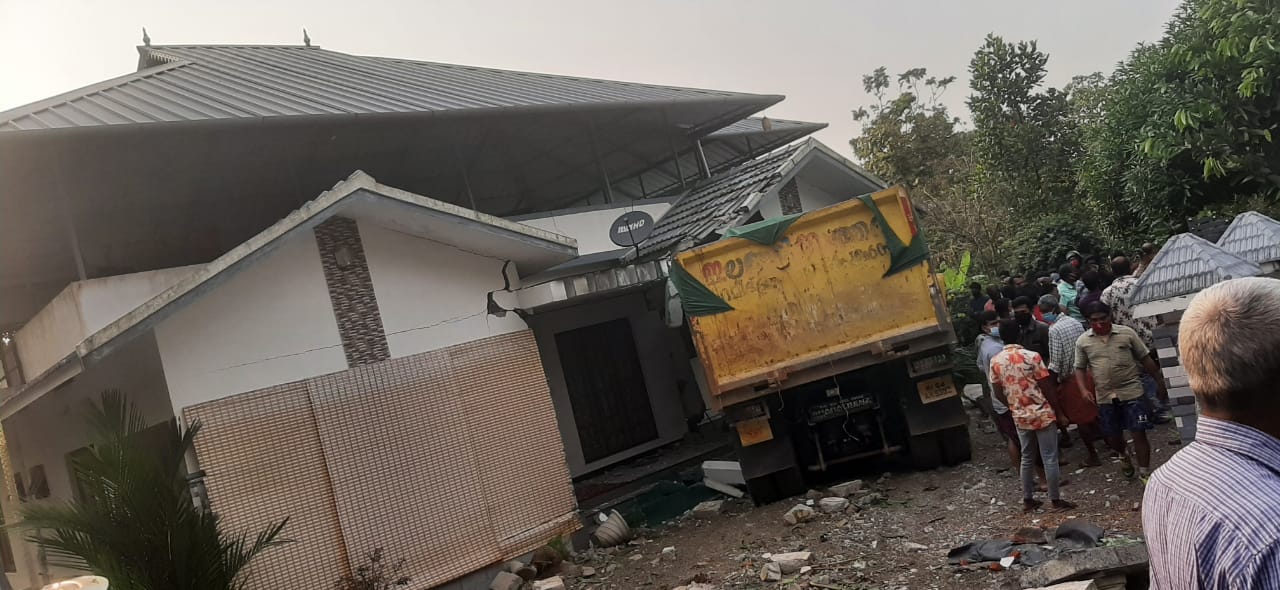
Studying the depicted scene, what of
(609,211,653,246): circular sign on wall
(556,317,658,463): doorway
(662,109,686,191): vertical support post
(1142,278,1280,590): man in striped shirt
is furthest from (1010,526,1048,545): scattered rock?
(662,109,686,191): vertical support post

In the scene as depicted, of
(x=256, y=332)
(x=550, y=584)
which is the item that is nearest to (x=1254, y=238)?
(x=550, y=584)

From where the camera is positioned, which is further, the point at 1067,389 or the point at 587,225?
the point at 587,225

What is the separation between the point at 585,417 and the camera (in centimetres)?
1242

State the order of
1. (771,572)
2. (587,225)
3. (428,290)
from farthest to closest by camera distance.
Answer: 1. (587,225)
2. (428,290)
3. (771,572)

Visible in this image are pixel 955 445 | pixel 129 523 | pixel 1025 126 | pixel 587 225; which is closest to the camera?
pixel 129 523

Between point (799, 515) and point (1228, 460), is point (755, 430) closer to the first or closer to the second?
point (799, 515)

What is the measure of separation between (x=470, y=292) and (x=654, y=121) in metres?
6.14

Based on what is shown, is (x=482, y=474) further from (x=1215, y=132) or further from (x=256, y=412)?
(x=1215, y=132)

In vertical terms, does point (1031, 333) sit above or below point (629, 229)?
below

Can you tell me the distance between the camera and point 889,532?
269 inches

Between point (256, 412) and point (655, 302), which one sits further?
point (655, 302)

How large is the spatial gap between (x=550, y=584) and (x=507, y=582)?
0.58m

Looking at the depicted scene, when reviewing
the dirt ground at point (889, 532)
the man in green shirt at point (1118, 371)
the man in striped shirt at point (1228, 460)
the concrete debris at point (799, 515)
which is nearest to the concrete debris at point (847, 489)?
the dirt ground at point (889, 532)

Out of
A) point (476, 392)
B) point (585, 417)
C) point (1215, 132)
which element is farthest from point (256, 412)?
point (1215, 132)
